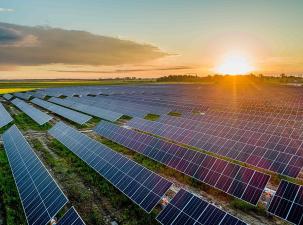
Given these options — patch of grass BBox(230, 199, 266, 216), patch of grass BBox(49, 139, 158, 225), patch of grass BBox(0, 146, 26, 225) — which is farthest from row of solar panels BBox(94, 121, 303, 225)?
patch of grass BBox(0, 146, 26, 225)

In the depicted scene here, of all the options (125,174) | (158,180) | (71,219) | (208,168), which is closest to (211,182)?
(208,168)

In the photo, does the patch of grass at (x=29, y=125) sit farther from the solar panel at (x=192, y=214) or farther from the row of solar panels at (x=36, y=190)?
the solar panel at (x=192, y=214)

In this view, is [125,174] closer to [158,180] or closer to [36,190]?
[158,180]

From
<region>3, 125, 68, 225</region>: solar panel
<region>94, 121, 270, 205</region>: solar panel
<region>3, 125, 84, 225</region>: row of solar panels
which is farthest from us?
<region>94, 121, 270, 205</region>: solar panel

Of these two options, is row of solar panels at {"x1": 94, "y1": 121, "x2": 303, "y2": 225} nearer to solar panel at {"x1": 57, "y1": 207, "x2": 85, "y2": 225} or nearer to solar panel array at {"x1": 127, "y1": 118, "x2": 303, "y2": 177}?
solar panel array at {"x1": 127, "y1": 118, "x2": 303, "y2": 177}

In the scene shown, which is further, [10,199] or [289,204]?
[10,199]

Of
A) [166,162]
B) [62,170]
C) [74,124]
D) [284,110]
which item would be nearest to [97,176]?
[62,170]
